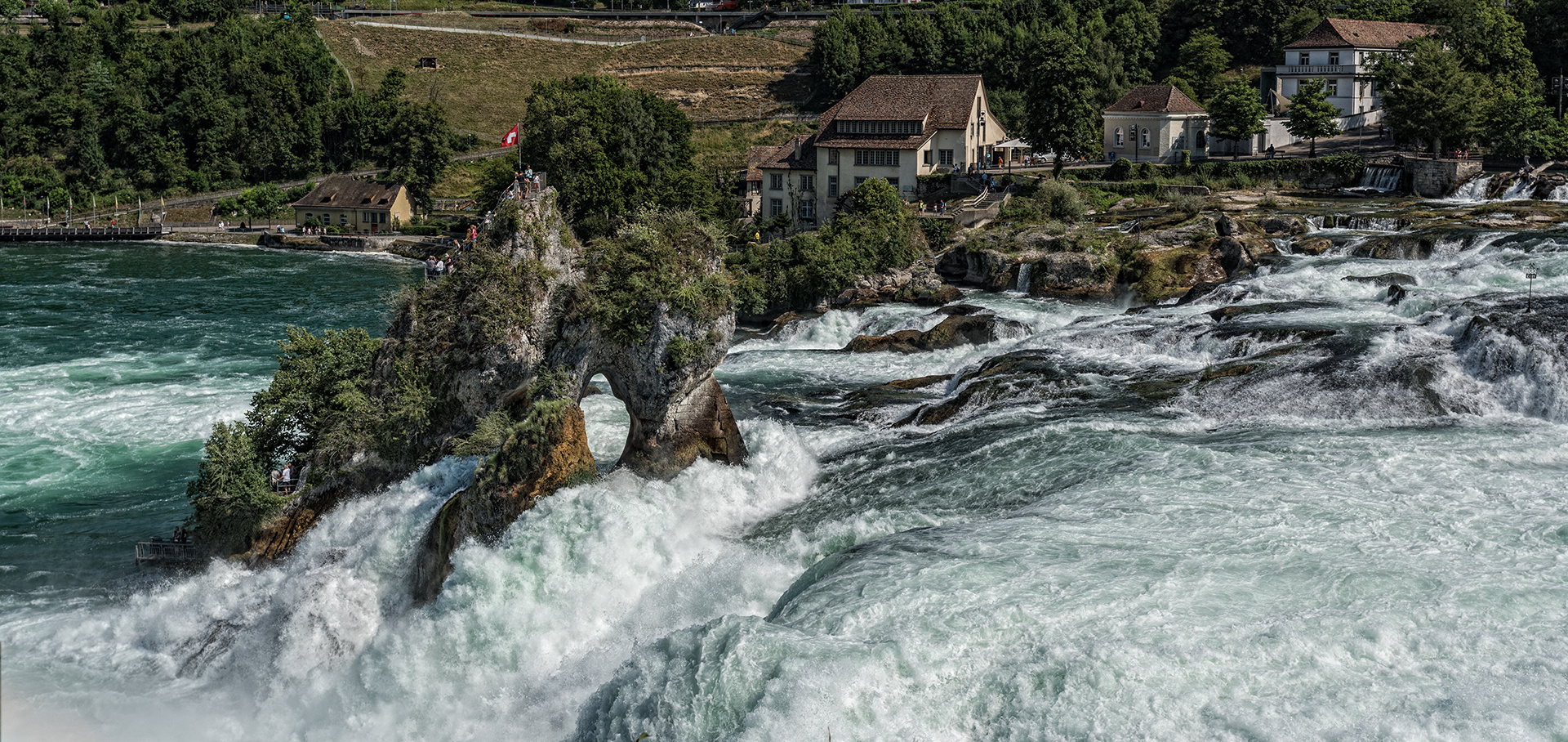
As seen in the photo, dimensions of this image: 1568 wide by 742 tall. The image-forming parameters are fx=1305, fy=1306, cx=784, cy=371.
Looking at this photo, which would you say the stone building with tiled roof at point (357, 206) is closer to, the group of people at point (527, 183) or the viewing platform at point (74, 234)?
the viewing platform at point (74, 234)

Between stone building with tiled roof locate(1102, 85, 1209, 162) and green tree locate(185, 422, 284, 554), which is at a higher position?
stone building with tiled roof locate(1102, 85, 1209, 162)

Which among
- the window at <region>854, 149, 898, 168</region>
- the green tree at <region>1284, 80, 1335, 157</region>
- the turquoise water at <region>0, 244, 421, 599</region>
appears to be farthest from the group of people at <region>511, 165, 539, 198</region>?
the green tree at <region>1284, 80, 1335, 157</region>

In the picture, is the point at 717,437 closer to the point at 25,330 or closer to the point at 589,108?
the point at 25,330

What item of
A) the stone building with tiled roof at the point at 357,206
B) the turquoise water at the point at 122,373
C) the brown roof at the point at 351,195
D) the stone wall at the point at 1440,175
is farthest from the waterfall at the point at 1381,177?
the brown roof at the point at 351,195

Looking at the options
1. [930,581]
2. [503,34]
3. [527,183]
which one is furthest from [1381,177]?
[503,34]

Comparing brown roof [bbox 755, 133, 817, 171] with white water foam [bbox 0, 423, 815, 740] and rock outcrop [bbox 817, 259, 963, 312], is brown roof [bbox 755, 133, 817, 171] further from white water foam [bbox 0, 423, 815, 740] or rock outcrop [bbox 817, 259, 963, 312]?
white water foam [bbox 0, 423, 815, 740]

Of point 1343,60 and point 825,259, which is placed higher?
Answer: point 1343,60

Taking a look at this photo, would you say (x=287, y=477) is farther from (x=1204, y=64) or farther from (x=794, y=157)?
(x=1204, y=64)
